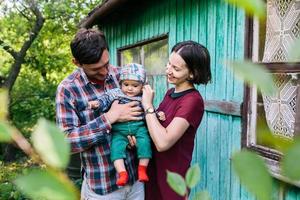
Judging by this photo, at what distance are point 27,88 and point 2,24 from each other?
192 centimetres

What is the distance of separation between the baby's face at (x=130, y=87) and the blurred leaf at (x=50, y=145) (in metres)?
2.20

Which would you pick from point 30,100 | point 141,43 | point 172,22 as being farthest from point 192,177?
point 30,100

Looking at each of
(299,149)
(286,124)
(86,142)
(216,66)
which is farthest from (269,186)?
(216,66)

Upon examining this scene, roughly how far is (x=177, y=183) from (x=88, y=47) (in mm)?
2027

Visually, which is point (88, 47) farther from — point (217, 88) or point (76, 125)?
point (217, 88)

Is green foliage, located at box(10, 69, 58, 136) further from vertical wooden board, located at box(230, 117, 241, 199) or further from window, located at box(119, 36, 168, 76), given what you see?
vertical wooden board, located at box(230, 117, 241, 199)

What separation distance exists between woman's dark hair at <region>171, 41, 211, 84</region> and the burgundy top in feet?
0.29

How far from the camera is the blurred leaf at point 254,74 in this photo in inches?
13.0

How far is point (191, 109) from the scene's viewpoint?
242 cm

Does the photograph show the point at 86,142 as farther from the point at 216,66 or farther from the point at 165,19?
the point at 165,19

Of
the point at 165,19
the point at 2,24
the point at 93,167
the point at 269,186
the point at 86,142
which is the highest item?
the point at 2,24

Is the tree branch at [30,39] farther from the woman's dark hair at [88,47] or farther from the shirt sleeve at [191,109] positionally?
the shirt sleeve at [191,109]

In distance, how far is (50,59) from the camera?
45.4 feet

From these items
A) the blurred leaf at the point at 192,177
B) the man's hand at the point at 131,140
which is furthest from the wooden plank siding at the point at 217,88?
the blurred leaf at the point at 192,177
